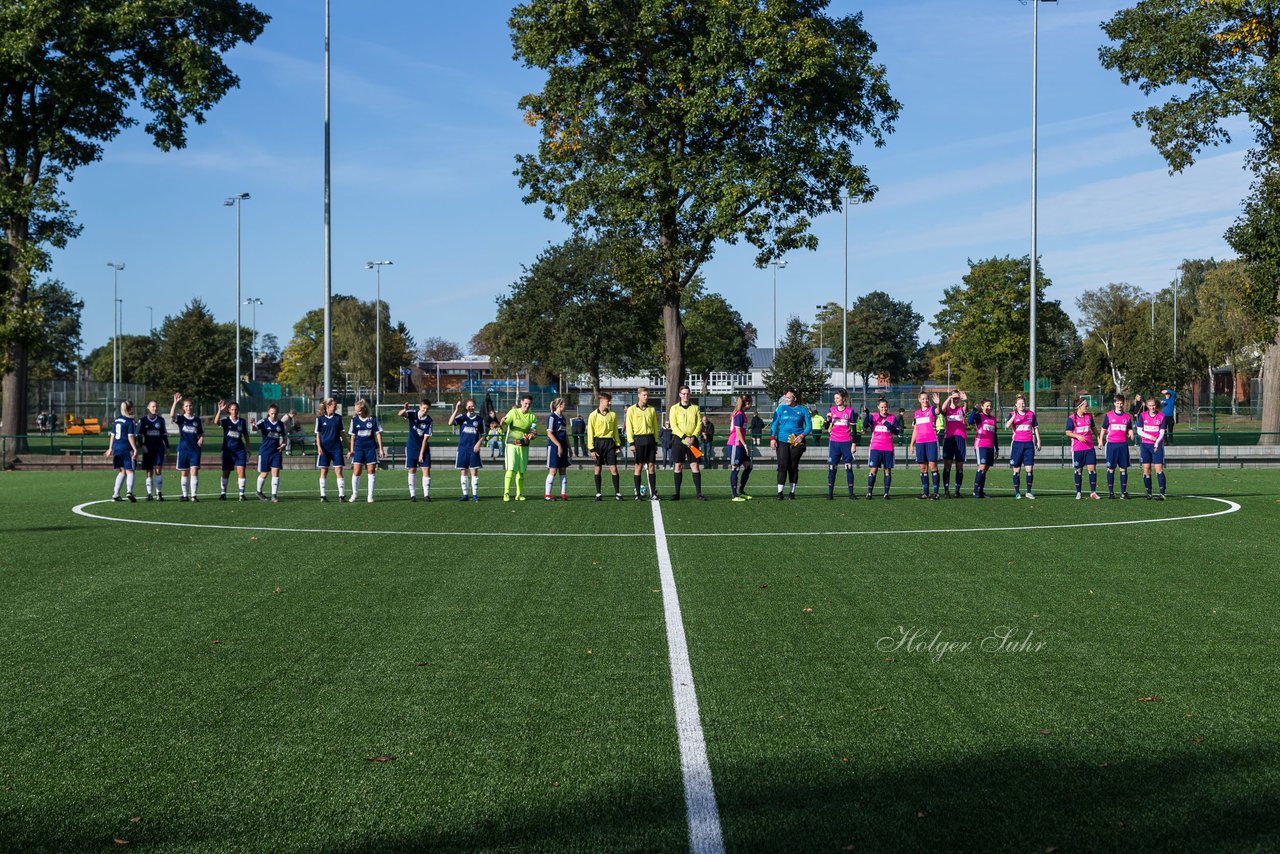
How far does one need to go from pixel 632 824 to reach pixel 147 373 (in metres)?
98.9

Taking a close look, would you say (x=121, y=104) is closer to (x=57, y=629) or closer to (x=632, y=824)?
(x=57, y=629)

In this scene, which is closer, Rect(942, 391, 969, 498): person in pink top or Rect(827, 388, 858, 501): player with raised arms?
Rect(827, 388, 858, 501): player with raised arms

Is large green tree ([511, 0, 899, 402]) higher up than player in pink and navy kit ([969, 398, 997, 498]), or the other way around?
large green tree ([511, 0, 899, 402])

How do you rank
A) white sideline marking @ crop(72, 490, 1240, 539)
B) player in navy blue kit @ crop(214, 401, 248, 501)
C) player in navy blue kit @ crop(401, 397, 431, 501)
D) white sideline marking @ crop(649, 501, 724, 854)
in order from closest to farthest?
white sideline marking @ crop(649, 501, 724, 854)
white sideline marking @ crop(72, 490, 1240, 539)
player in navy blue kit @ crop(214, 401, 248, 501)
player in navy blue kit @ crop(401, 397, 431, 501)

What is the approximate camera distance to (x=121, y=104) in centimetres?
3600

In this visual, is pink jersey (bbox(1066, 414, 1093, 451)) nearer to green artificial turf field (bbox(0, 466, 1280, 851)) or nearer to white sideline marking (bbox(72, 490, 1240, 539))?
white sideline marking (bbox(72, 490, 1240, 539))

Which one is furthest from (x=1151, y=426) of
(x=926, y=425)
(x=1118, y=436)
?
(x=926, y=425)

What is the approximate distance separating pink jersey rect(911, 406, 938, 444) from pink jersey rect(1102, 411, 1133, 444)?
2.99m

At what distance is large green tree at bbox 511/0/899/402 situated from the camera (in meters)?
33.7

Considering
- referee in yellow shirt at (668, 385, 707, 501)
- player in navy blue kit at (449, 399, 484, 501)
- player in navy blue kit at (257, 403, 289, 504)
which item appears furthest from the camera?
player in navy blue kit at (449, 399, 484, 501)

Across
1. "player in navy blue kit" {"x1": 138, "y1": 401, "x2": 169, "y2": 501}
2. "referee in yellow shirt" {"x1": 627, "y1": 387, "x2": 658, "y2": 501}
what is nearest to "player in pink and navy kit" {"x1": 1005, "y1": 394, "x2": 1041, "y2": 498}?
"referee in yellow shirt" {"x1": 627, "y1": 387, "x2": 658, "y2": 501}

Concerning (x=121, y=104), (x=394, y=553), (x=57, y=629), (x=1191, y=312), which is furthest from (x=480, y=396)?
(x=1191, y=312)

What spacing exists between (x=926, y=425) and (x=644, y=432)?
515 cm

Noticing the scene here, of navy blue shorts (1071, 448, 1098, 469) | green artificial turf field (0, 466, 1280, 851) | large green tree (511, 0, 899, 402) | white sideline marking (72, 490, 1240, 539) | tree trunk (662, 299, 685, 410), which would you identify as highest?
large green tree (511, 0, 899, 402)
